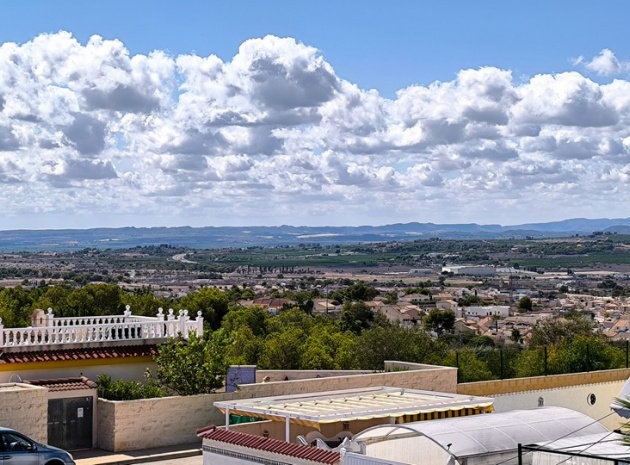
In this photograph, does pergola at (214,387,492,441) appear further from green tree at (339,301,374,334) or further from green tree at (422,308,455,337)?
green tree at (422,308,455,337)

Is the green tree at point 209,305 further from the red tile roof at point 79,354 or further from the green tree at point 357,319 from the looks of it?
the red tile roof at point 79,354

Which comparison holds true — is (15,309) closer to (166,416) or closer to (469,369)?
(469,369)

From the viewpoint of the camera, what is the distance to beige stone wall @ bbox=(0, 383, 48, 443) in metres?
24.0

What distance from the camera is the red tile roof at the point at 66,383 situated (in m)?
26.0

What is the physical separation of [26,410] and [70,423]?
1.72 meters

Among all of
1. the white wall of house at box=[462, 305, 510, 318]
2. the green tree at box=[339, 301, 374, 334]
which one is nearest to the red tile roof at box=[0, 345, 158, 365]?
the green tree at box=[339, 301, 374, 334]

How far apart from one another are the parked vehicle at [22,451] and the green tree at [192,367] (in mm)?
6839

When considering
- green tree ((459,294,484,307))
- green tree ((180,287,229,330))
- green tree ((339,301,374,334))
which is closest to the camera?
green tree ((180,287,229,330))

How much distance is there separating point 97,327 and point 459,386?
35.6 ft

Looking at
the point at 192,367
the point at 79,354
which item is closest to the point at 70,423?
the point at 79,354

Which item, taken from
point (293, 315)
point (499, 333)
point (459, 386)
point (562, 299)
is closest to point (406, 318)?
point (499, 333)

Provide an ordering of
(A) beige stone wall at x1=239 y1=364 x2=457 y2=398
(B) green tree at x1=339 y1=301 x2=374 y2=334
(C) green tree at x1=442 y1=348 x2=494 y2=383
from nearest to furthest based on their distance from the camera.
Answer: (A) beige stone wall at x1=239 y1=364 x2=457 y2=398
(C) green tree at x1=442 y1=348 x2=494 y2=383
(B) green tree at x1=339 y1=301 x2=374 y2=334

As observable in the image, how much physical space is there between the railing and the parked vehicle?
6.87 meters

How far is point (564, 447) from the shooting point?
19.6m
